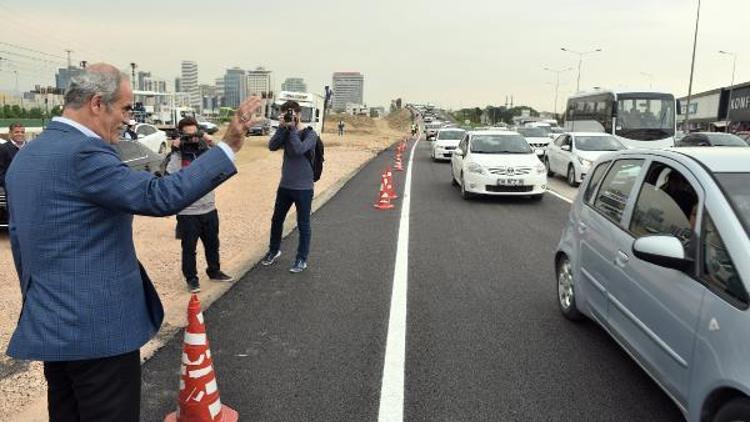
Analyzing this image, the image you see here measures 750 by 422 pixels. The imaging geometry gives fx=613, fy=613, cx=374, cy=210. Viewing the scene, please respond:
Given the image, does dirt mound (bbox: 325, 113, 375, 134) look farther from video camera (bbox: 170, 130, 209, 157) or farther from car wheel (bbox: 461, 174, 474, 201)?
video camera (bbox: 170, 130, 209, 157)

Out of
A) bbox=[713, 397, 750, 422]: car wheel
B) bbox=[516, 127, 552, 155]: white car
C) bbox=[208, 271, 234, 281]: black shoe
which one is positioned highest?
bbox=[516, 127, 552, 155]: white car

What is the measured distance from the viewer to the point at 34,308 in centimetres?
226

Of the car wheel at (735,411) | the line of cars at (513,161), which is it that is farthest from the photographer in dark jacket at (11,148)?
the car wheel at (735,411)

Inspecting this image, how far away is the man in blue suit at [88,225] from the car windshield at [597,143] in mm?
16252

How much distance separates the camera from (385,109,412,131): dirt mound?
319ft

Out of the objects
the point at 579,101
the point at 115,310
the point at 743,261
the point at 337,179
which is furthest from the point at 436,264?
the point at 579,101

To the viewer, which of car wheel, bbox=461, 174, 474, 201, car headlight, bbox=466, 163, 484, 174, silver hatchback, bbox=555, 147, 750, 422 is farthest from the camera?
car wheel, bbox=461, 174, 474, 201

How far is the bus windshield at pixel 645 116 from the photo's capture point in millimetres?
22891

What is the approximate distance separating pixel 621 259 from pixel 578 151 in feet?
45.5

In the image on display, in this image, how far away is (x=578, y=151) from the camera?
56.0 ft

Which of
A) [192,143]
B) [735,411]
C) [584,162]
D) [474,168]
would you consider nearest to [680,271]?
[735,411]

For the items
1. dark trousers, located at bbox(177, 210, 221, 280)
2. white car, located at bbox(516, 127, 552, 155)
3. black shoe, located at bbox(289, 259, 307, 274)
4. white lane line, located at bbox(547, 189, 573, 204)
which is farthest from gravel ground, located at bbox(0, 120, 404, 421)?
white car, located at bbox(516, 127, 552, 155)

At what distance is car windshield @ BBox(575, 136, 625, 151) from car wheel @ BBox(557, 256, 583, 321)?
41.2ft

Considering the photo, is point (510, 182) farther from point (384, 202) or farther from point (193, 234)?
point (193, 234)
